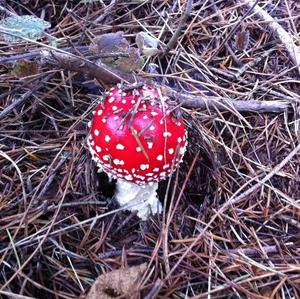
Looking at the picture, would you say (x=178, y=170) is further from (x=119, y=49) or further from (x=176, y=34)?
(x=176, y=34)

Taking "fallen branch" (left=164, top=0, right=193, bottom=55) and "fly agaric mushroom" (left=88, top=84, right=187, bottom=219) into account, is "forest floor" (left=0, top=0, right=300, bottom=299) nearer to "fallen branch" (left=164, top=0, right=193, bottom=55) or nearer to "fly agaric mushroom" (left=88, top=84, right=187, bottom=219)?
"fallen branch" (left=164, top=0, right=193, bottom=55)

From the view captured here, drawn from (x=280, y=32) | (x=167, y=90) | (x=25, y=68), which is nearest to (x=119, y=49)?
(x=167, y=90)

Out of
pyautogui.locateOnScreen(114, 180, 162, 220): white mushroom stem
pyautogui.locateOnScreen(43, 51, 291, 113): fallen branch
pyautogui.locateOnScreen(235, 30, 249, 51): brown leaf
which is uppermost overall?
pyautogui.locateOnScreen(235, 30, 249, 51): brown leaf

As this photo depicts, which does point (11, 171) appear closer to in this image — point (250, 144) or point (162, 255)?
point (162, 255)

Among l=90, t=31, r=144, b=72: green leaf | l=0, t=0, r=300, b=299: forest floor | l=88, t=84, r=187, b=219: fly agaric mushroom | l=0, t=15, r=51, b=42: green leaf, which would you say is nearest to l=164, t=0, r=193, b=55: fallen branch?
l=0, t=0, r=300, b=299: forest floor

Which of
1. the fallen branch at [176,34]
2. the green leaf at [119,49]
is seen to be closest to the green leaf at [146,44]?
the green leaf at [119,49]

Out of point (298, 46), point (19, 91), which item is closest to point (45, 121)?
point (19, 91)
